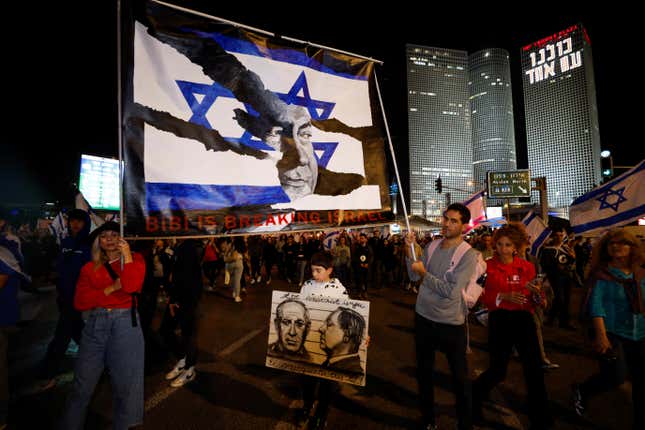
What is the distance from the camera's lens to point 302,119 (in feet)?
11.3

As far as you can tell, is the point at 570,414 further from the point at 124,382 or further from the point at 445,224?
the point at 124,382

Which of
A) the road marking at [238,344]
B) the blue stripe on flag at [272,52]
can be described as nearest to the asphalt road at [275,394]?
the road marking at [238,344]

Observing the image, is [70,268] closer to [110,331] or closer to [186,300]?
[186,300]

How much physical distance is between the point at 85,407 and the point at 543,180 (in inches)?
1038

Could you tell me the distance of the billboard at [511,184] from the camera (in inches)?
1127

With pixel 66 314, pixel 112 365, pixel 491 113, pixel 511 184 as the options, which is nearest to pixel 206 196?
pixel 112 365

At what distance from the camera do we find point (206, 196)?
2969 millimetres

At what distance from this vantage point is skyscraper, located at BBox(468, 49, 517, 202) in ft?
506

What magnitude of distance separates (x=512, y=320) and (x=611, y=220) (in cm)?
296

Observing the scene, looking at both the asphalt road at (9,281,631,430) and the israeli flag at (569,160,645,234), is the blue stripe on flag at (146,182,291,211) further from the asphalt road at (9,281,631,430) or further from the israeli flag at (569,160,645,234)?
the israeli flag at (569,160,645,234)

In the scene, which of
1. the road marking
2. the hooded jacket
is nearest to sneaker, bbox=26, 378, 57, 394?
the hooded jacket

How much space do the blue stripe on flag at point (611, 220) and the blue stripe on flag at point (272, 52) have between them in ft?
13.2

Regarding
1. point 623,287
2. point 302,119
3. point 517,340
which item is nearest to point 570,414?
point 517,340

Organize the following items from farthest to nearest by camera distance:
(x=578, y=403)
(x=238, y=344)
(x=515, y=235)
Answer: (x=238, y=344)
(x=515, y=235)
(x=578, y=403)
